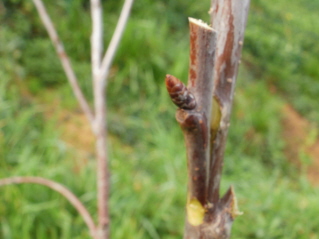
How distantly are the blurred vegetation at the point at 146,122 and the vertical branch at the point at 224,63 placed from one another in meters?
1.08

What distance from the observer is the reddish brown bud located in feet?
1.08

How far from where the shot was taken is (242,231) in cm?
222

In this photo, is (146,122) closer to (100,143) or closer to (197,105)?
(100,143)

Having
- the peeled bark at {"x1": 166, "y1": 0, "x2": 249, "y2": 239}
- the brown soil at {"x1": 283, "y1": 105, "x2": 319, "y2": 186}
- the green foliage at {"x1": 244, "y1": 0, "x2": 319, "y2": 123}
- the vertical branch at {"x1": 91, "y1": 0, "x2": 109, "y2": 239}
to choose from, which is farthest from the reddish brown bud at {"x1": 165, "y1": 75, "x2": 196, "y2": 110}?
the green foliage at {"x1": 244, "y1": 0, "x2": 319, "y2": 123}

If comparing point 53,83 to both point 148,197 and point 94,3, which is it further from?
point 94,3

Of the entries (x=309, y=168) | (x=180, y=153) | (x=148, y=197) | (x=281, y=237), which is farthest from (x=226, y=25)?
(x=309, y=168)

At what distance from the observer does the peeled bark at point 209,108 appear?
35cm

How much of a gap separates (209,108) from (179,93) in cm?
7

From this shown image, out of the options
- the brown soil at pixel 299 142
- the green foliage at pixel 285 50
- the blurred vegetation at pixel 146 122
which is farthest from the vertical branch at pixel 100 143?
the green foliage at pixel 285 50

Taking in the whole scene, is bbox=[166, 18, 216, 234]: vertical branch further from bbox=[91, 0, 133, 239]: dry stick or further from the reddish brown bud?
bbox=[91, 0, 133, 239]: dry stick

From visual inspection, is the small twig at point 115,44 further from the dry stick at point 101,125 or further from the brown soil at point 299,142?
the brown soil at point 299,142

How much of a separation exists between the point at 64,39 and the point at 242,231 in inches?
89.5

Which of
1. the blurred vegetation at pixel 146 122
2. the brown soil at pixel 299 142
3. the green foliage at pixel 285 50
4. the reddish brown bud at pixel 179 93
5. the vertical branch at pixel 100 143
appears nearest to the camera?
the reddish brown bud at pixel 179 93

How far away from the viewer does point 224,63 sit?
43 centimetres
